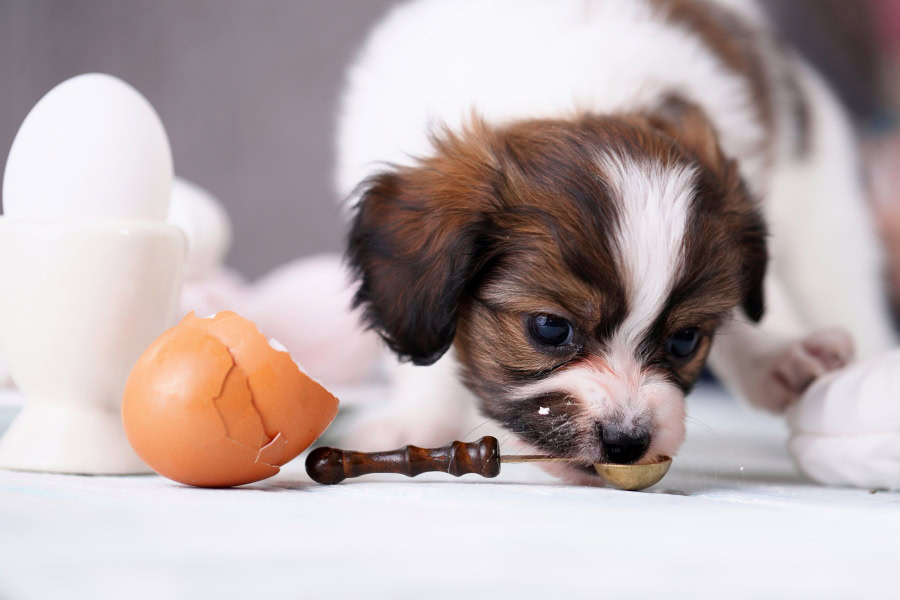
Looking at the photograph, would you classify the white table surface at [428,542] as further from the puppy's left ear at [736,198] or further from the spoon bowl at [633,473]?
the puppy's left ear at [736,198]

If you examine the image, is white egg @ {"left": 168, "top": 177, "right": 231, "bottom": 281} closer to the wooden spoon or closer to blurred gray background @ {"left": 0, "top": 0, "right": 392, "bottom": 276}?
the wooden spoon

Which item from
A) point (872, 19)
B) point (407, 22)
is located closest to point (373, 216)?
point (407, 22)

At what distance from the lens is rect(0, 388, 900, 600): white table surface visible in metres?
0.93

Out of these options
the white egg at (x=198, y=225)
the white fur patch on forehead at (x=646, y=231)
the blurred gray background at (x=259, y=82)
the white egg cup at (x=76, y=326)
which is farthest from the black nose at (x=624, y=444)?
the blurred gray background at (x=259, y=82)

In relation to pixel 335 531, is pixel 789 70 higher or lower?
higher

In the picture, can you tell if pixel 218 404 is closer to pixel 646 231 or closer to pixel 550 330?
pixel 550 330

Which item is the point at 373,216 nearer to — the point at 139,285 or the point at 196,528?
the point at 139,285

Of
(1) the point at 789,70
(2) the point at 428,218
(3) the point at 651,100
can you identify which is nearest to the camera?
(2) the point at 428,218

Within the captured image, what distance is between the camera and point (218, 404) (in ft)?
4.21

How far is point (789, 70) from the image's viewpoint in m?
2.82

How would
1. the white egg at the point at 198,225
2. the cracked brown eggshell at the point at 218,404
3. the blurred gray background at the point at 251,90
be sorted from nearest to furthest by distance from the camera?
the cracked brown eggshell at the point at 218,404 → the white egg at the point at 198,225 → the blurred gray background at the point at 251,90

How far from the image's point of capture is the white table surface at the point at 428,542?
0.93 meters

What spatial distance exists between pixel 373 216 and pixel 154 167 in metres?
0.40

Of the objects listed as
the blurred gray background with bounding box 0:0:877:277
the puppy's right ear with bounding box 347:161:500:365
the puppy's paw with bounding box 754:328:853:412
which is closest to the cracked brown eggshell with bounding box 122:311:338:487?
the puppy's right ear with bounding box 347:161:500:365
